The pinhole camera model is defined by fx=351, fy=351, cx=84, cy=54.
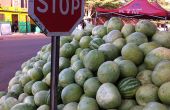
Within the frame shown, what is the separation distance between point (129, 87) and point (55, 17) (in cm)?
110

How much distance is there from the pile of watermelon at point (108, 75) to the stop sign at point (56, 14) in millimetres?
888

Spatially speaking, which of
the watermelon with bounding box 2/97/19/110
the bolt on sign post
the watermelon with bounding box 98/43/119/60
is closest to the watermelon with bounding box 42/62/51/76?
the watermelon with bounding box 2/97/19/110

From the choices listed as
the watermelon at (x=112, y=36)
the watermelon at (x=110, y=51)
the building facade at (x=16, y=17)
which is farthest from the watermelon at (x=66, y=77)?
the building facade at (x=16, y=17)

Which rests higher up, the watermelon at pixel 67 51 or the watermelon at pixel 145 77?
the watermelon at pixel 67 51

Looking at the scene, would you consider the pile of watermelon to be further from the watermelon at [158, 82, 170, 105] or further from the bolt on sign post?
the bolt on sign post

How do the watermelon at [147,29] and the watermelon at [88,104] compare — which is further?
the watermelon at [147,29]

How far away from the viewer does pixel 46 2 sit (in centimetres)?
249

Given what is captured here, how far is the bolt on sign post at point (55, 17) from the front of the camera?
248cm

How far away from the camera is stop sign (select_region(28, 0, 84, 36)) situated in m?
2.47

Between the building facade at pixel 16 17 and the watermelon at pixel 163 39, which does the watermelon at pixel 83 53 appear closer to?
the watermelon at pixel 163 39

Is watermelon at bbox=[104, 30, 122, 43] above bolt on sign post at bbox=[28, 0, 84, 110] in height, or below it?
below

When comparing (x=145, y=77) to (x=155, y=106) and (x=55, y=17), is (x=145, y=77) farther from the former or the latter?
(x=55, y=17)

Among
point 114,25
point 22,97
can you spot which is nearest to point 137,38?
point 114,25

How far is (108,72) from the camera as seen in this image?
133 inches
